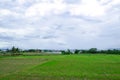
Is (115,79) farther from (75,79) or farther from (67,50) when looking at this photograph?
(67,50)

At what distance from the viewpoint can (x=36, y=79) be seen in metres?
13.7

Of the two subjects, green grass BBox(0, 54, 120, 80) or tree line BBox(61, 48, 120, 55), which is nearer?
green grass BBox(0, 54, 120, 80)

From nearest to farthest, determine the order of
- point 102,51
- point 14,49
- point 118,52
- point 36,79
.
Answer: point 36,79 < point 14,49 < point 118,52 < point 102,51

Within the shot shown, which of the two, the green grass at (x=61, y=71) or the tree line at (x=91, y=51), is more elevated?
the tree line at (x=91, y=51)

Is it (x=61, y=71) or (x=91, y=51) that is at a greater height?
(x=91, y=51)

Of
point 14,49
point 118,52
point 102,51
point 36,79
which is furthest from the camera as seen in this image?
A: point 102,51

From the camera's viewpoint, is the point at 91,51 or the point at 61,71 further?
the point at 91,51

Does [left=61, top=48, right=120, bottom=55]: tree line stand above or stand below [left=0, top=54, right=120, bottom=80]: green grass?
above

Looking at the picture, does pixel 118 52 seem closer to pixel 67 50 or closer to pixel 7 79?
pixel 67 50

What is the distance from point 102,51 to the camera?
99625 millimetres

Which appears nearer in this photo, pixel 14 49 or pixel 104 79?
pixel 104 79

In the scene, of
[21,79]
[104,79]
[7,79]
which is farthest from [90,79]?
[7,79]

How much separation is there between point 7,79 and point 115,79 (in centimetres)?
636

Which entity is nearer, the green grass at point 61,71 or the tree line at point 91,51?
the green grass at point 61,71
